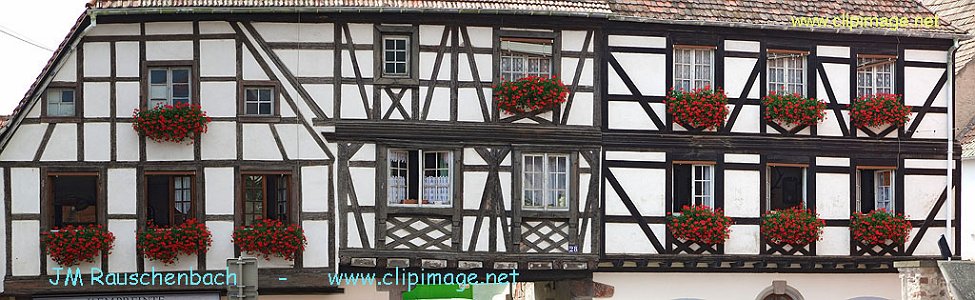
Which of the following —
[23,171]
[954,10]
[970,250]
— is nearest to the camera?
[23,171]

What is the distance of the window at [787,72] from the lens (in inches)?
1008

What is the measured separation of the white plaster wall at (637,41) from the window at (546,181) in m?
2.23

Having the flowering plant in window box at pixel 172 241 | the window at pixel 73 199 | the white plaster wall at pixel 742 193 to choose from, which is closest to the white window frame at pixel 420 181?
the flowering plant in window box at pixel 172 241

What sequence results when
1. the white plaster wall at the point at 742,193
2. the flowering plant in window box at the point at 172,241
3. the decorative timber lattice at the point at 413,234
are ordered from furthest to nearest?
the white plaster wall at the point at 742,193, the decorative timber lattice at the point at 413,234, the flowering plant in window box at the point at 172,241

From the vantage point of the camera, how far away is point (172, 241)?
2273 centimetres

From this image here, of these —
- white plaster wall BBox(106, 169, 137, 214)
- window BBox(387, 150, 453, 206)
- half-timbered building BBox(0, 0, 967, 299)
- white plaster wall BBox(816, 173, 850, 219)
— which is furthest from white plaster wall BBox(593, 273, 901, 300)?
white plaster wall BBox(106, 169, 137, 214)

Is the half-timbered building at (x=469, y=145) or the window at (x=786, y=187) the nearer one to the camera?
the half-timbered building at (x=469, y=145)

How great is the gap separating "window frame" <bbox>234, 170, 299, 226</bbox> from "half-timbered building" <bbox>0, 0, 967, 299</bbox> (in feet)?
0.11

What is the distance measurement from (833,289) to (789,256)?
1.27 m

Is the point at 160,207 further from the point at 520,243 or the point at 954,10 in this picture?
the point at 954,10

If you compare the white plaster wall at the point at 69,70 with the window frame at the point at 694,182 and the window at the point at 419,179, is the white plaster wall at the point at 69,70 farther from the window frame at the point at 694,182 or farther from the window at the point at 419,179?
the window frame at the point at 694,182

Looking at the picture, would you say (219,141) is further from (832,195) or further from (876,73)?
(876,73)

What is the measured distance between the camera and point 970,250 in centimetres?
2711

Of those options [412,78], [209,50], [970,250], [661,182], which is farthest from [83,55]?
[970,250]
